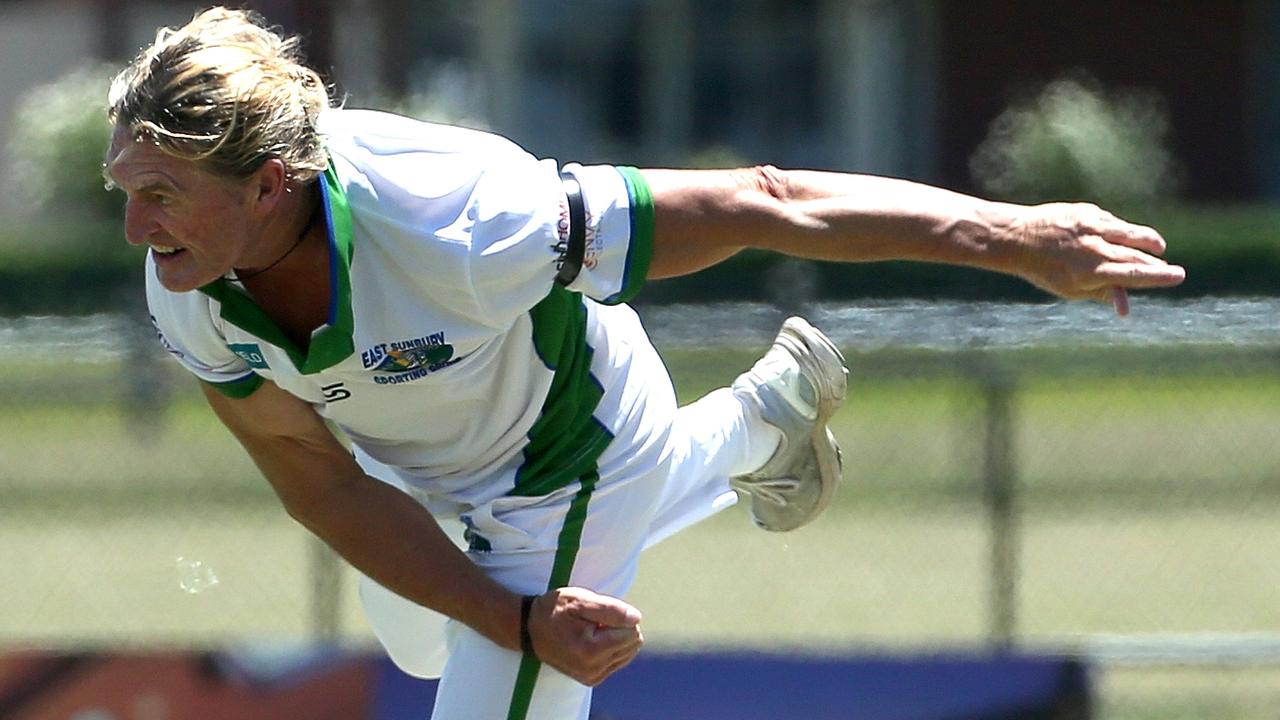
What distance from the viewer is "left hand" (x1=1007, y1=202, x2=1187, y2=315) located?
3.04 meters

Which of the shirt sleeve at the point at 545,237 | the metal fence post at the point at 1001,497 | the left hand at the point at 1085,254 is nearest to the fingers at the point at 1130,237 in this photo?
the left hand at the point at 1085,254

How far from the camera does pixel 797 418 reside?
4.54 m

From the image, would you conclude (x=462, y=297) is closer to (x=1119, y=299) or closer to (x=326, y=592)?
(x=1119, y=299)

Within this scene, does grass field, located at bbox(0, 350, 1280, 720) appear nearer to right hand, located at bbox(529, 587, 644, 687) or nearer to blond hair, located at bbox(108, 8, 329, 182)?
right hand, located at bbox(529, 587, 644, 687)

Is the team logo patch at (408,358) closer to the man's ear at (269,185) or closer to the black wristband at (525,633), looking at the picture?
the man's ear at (269,185)

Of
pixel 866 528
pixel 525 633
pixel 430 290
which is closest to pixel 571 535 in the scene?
pixel 525 633

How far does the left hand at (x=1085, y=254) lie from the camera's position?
304 centimetres

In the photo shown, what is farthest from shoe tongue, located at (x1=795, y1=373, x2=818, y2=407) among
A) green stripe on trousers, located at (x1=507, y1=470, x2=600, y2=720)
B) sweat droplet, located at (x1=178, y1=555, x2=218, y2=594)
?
sweat droplet, located at (x1=178, y1=555, x2=218, y2=594)

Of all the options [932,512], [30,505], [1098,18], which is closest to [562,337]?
[932,512]

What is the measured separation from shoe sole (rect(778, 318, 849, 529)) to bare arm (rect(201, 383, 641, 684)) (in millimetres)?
1097

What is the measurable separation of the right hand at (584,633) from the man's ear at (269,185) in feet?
2.95

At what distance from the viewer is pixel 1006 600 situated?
661 cm

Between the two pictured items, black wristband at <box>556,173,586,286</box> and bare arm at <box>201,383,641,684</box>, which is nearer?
black wristband at <box>556,173,586,286</box>

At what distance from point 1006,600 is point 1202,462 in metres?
2.36
